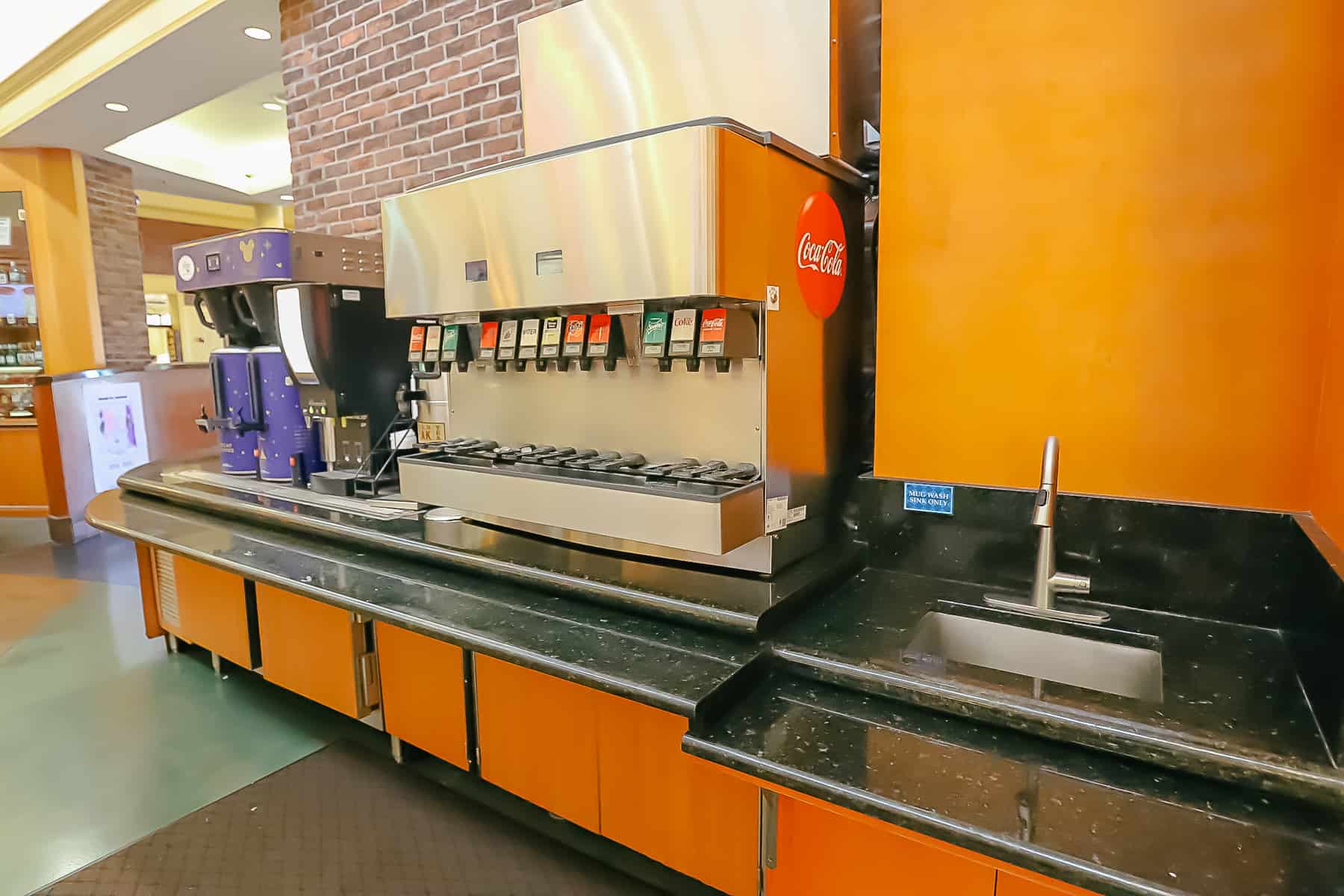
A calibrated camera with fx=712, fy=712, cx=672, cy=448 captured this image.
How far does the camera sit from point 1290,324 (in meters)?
1.29

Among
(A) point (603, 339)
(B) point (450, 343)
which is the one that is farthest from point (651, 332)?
(B) point (450, 343)


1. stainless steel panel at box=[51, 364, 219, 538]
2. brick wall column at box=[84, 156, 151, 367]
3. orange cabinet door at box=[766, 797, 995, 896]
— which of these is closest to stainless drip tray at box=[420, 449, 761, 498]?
orange cabinet door at box=[766, 797, 995, 896]

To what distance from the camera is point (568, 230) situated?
1.51 metres

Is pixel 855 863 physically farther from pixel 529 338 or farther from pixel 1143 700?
pixel 529 338

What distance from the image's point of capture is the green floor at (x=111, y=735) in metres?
1.99

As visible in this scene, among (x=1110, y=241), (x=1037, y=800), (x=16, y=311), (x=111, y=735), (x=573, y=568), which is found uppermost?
(x=16, y=311)

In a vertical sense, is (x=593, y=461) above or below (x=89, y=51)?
below

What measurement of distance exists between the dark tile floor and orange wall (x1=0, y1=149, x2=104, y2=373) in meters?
5.46

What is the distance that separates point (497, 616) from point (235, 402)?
6.15ft

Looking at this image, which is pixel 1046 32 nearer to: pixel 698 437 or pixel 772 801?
pixel 698 437

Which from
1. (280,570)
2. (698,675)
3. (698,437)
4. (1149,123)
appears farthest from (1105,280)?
(280,570)

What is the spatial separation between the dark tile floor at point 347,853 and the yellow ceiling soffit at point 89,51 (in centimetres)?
361

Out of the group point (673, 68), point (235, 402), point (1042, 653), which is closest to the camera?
point (1042, 653)

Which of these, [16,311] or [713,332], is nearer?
[713,332]
